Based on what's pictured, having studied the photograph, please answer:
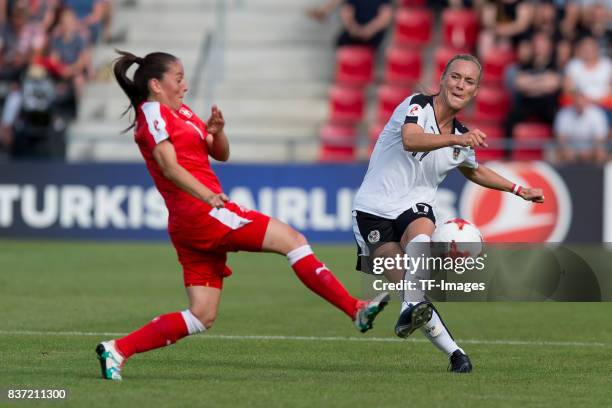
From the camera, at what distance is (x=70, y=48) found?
25578 millimetres

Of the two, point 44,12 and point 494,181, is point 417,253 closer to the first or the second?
point 494,181

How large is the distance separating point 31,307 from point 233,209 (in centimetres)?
504

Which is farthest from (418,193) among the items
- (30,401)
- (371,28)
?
(371,28)

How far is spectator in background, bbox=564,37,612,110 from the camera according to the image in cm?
2102

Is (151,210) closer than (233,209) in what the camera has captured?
No

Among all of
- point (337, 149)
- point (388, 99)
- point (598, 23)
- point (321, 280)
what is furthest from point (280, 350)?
point (388, 99)

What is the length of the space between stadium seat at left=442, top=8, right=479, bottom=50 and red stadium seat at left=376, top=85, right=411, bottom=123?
1175 mm

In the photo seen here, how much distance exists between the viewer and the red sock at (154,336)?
27.4ft

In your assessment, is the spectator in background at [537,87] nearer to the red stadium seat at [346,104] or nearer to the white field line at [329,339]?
the red stadium seat at [346,104]

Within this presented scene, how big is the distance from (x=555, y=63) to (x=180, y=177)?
47.2ft

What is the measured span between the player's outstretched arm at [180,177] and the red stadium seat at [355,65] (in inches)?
634

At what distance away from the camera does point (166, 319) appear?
8414 mm

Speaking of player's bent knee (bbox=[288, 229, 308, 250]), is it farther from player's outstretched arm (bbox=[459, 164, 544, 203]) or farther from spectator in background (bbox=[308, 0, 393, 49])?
spectator in background (bbox=[308, 0, 393, 49])

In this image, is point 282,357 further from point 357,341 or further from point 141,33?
point 141,33
